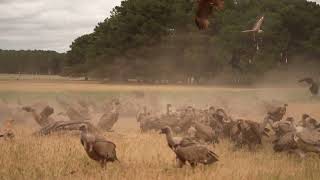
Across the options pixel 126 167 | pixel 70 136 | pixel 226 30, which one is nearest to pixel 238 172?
pixel 126 167

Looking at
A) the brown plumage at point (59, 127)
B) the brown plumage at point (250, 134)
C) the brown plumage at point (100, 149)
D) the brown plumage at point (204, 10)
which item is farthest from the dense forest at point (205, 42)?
the brown plumage at point (204, 10)

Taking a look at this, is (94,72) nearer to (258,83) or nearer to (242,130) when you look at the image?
(258,83)

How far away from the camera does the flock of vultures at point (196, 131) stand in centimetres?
935

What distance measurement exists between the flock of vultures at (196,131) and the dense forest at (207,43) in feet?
91.8

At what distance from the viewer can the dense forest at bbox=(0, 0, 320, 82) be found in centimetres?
4528

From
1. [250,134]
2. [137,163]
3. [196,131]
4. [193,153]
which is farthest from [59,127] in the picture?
[193,153]

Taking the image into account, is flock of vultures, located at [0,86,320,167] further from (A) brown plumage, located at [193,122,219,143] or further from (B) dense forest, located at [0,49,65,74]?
(B) dense forest, located at [0,49,65,74]

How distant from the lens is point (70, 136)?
13508 mm

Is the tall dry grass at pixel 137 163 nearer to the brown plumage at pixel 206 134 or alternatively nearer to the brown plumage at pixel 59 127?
the brown plumage at pixel 206 134

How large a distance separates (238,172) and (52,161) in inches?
135

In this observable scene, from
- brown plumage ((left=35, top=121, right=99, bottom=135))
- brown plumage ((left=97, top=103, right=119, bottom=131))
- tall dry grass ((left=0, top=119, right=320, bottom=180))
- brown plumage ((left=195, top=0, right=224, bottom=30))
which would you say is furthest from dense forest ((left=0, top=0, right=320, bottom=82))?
brown plumage ((left=195, top=0, right=224, bottom=30))

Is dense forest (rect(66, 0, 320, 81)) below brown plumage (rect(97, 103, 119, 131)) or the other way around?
the other way around

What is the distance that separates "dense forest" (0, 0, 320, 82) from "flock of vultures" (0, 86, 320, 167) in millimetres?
27977

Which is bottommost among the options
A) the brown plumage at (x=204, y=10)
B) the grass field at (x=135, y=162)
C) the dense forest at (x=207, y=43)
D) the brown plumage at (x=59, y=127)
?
the grass field at (x=135, y=162)
